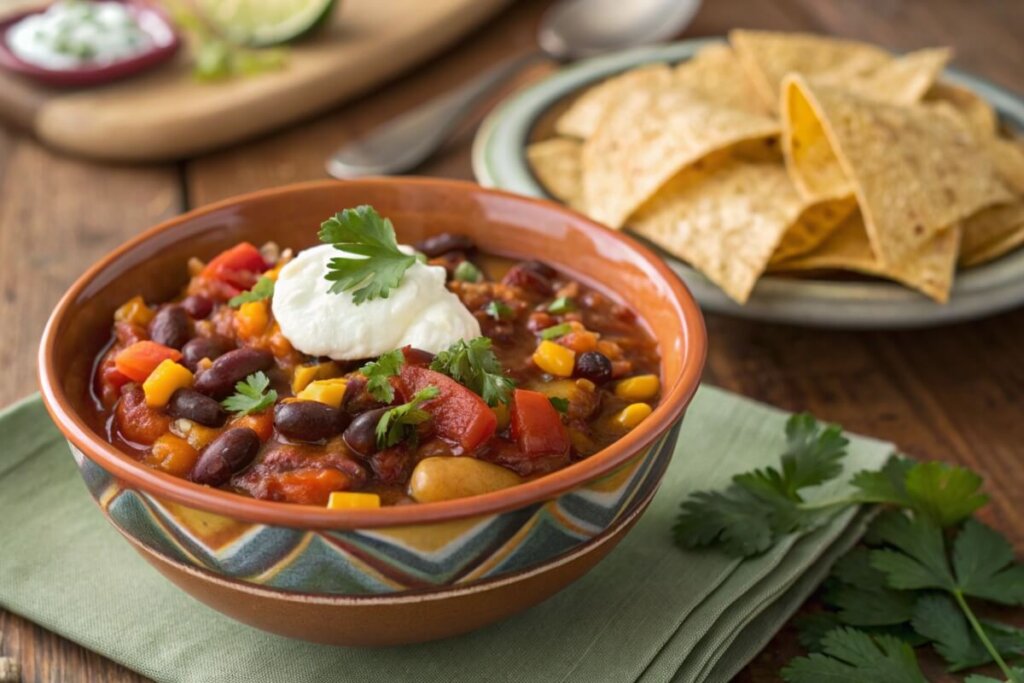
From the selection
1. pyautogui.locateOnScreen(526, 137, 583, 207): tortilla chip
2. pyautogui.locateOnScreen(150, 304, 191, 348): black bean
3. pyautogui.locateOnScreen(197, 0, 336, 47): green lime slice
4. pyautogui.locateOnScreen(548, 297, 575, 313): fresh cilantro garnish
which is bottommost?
pyautogui.locateOnScreen(197, 0, 336, 47): green lime slice

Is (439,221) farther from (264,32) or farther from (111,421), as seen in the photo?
(264,32)

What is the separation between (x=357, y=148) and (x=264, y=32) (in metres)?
1.16

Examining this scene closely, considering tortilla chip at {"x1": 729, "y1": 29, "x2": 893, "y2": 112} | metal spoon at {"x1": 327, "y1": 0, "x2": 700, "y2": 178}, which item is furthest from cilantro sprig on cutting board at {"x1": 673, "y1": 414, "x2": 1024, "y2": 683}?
metal spoon at {"x1": 327, "y1": 0, "x2": 700, "y2": 178}

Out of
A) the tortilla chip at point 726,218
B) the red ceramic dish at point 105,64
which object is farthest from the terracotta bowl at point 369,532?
the red ceramic dish at point 105,64

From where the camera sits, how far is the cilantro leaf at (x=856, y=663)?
2.76 metres

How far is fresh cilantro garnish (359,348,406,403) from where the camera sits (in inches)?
106

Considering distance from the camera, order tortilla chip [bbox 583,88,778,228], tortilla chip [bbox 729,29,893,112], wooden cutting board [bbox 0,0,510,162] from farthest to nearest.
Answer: wooden cutting board [bbox 0,0,510,162]
tortilla chip [bbox 729,29,893,112]
tortilla chip [bbox 583,88,778,228]

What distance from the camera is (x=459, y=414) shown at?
2.63m

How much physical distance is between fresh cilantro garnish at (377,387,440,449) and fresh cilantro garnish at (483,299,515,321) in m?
0.54

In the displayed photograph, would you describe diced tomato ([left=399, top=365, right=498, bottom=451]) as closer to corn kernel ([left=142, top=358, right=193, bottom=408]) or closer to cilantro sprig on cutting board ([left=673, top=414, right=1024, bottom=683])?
corn kernel ([left=142, top=358, right=193, bottom=408])

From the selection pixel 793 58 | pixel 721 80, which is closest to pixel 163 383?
pixel 721 80

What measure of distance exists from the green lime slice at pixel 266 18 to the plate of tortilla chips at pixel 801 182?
1.50 meters

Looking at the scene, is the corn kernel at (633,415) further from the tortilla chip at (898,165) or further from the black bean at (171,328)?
the tortilla chip at (898,165)

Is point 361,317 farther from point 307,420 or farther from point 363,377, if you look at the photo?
point 307,420
